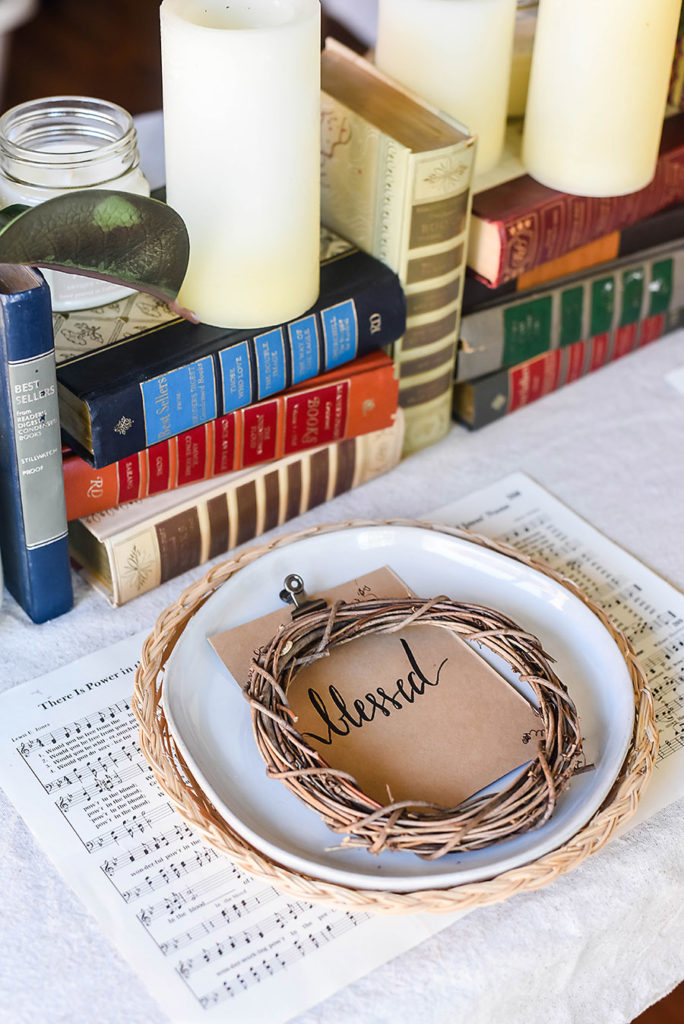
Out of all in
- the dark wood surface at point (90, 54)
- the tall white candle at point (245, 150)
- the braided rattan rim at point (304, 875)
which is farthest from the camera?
the dark wood surface at point (90, 54)

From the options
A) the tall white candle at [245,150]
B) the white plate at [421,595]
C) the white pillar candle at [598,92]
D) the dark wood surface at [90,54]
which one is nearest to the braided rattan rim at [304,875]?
the white plate at [421,595]

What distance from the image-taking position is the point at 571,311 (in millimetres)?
896

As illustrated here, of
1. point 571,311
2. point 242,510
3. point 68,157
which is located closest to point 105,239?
point 68,157

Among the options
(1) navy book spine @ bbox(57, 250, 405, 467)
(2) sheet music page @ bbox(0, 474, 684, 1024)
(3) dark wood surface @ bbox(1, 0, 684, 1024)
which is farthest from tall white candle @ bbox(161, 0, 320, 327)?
(3) dark wood surface @ bbox(1, 0, 684, 1024)

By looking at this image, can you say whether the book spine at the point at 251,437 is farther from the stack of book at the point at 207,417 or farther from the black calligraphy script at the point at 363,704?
the black calligraphy script at the point at 363,704

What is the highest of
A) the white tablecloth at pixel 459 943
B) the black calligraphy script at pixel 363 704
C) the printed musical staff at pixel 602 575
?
the black calligraphy script at pixel 363 704

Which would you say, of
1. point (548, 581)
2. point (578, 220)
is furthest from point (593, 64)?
point (548, 581)

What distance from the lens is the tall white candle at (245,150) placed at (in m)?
0.63

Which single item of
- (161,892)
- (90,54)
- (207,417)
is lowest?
(90,54)

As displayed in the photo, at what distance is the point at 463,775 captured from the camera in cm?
58

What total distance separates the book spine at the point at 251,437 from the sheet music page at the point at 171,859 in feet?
0.32

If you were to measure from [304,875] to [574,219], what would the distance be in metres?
0.54

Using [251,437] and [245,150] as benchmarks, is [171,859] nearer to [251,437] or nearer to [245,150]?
[251,437]

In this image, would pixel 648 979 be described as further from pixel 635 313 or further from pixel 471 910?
pixel 635 313
